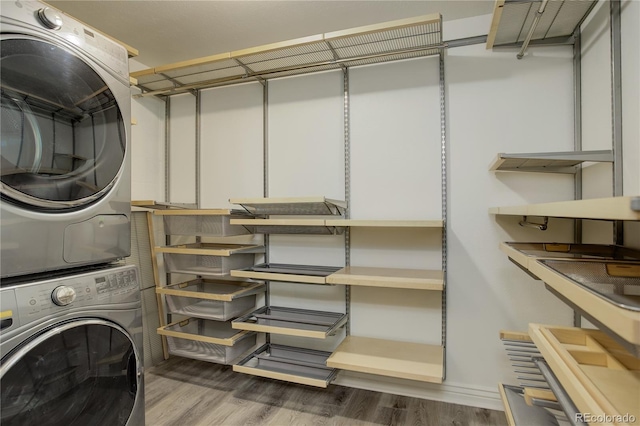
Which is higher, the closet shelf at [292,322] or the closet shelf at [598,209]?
the closet shelf at [598,209]

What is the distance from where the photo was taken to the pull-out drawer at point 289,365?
6.35 ft

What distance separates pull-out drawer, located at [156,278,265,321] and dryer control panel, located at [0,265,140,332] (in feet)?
2.92

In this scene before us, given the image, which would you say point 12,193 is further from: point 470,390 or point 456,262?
point 470,390

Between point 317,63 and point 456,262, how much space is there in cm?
158

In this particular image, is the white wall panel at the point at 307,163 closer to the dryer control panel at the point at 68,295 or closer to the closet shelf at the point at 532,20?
the closet shelf at the point at 532,20

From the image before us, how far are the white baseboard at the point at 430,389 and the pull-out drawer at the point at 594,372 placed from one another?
1.12m

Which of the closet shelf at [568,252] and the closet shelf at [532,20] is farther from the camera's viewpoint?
the closet shelf at [532,20]

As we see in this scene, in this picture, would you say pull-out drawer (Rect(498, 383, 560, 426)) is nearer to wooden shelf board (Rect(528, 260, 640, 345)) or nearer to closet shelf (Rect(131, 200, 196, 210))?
wooden shelf board (Rect(528, 260, 640, 345))

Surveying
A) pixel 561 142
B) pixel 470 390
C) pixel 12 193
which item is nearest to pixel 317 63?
pixel 561 142

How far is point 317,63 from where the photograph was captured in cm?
224

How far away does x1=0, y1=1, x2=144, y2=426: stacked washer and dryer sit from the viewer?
3.17ft

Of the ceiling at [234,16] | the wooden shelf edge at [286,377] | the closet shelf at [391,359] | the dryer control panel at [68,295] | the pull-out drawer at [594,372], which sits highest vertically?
the ceiling at [234,16]

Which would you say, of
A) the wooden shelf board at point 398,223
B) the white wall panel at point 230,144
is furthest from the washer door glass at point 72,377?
the white wall panel at point 230,144

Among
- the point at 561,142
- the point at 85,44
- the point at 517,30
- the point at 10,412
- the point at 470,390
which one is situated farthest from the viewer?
the point at 470,390
